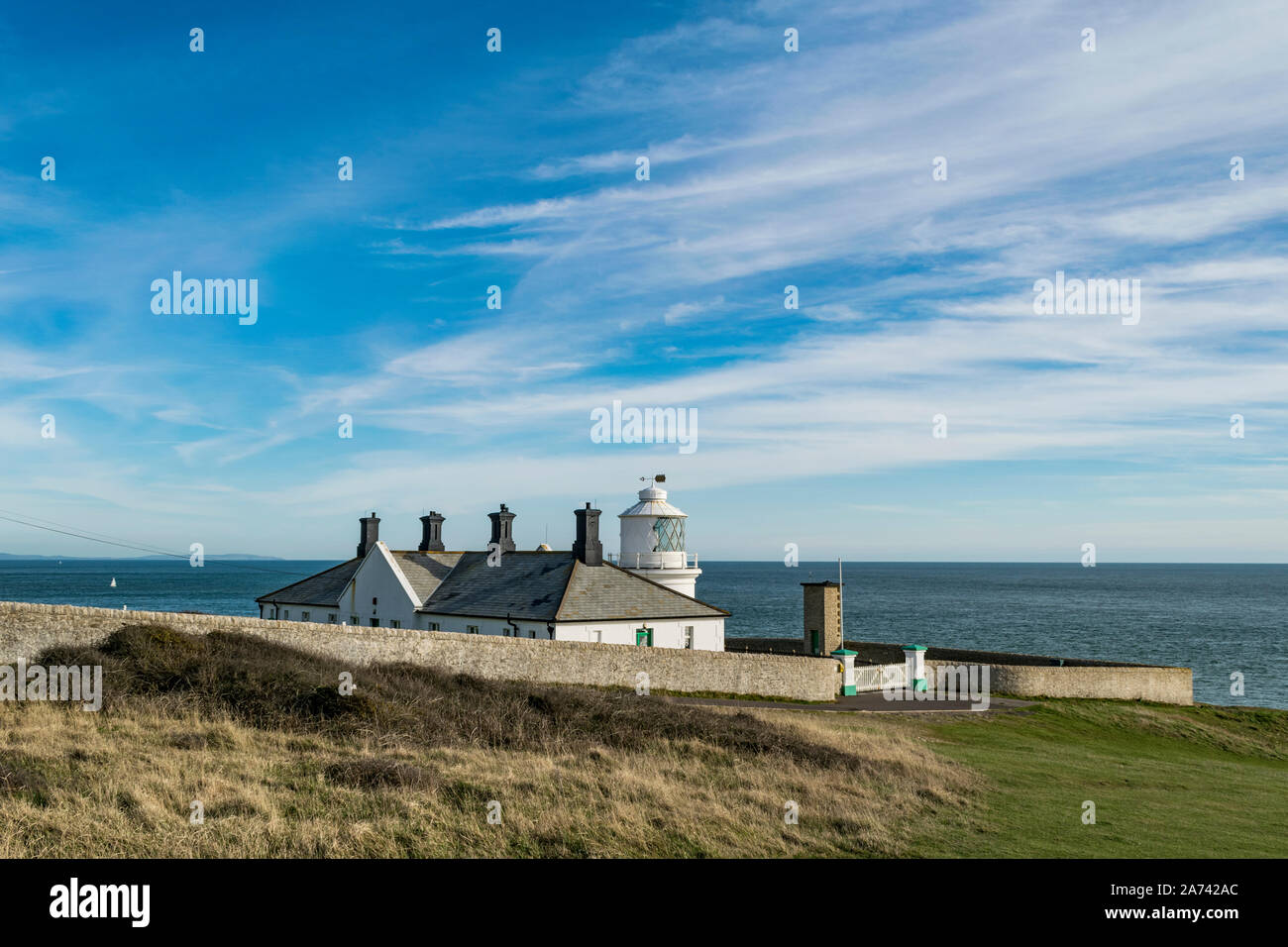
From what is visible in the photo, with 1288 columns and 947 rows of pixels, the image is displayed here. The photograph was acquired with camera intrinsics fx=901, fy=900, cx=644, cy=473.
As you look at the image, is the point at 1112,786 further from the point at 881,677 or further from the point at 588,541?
the point at 588,541

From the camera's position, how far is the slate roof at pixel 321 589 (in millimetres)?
41250

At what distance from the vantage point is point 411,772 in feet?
38.1

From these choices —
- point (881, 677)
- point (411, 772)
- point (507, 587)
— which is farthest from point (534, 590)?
point (411, 772)

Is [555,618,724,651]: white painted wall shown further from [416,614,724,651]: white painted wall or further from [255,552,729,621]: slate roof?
[255,552,729,621]: slate roof

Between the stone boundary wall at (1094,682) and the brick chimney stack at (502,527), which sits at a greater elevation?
the brick chimney stack at (502,527)

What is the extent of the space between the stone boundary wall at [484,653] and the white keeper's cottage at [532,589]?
15.4 feet

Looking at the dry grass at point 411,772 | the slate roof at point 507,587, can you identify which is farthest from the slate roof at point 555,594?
the dry grass at point 411,772

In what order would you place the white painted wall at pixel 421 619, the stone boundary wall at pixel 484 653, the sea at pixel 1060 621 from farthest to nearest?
1. the sea at pixel 1060 621
2. the white painted wall at pixel 421 619
3. the stone boundary wall at pixel 484 653

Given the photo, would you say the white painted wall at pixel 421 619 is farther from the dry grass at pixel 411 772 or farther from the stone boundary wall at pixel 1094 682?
the dry grass at pixel 411 772

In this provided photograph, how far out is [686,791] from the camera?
12.0m
